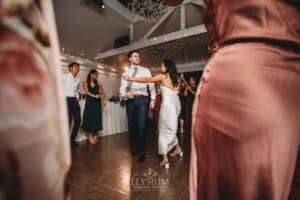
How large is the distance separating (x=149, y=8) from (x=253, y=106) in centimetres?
448

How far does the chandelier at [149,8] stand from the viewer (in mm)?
4145

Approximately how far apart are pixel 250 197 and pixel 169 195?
46.0 inches

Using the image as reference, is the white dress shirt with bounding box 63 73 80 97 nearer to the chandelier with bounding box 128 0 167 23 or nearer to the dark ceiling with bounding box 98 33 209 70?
the dark ceiling with bounding box 98 33 209 70

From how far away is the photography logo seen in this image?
154 cm

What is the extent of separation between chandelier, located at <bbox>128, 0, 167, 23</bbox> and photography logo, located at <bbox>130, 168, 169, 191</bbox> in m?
3.55

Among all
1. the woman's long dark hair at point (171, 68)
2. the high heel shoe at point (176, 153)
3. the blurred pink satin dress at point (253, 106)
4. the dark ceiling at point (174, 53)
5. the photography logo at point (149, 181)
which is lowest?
the high heel shoe at point (176, 153)

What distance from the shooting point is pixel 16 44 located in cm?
18

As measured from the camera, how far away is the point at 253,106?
1.14ft

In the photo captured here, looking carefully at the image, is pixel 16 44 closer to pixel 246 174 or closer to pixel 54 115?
pixel 54 115

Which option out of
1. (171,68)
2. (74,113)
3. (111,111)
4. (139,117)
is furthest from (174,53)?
(139,117)

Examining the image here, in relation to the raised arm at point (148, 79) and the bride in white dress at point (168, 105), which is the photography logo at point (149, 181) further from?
the raised arm at point (148, 79)

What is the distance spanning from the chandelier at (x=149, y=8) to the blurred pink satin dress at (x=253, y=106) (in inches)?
162

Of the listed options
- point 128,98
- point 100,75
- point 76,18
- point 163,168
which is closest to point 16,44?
point 163,168

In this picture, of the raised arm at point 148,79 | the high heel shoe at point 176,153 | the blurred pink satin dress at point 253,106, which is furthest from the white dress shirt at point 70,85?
the blurred pink satin dress at point 253,106
